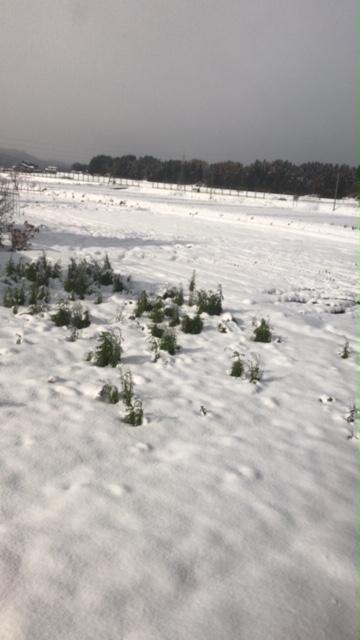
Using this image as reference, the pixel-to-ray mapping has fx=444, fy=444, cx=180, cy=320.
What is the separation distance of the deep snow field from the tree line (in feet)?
277

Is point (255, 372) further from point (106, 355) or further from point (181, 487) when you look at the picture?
point (181, 487)

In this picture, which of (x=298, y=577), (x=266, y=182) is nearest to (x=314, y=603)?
(x=298, y=577)

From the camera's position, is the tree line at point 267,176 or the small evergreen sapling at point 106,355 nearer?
the small evergreen sapling at point 106,355

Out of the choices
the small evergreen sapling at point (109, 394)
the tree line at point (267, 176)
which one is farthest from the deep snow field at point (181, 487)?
the tree line at point (267, 176)

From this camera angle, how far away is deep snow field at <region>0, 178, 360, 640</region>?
2.41m

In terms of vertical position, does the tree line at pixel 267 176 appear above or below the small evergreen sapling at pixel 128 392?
above

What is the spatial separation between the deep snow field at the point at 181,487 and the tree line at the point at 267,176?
84.5 metres

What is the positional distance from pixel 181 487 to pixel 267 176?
4596 inches

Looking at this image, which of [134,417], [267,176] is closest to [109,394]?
[134,417]

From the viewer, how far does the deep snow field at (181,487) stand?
241cm

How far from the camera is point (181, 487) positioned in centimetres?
338

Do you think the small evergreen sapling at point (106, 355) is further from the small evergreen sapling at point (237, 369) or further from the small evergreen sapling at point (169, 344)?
the small evergreen sapling at point (237, 369)

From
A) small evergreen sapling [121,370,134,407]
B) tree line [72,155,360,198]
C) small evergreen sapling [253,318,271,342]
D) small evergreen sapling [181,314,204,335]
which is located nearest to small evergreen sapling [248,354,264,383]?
small evergreen sapling [253,318,271,342]

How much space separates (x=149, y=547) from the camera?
2.79 metres
